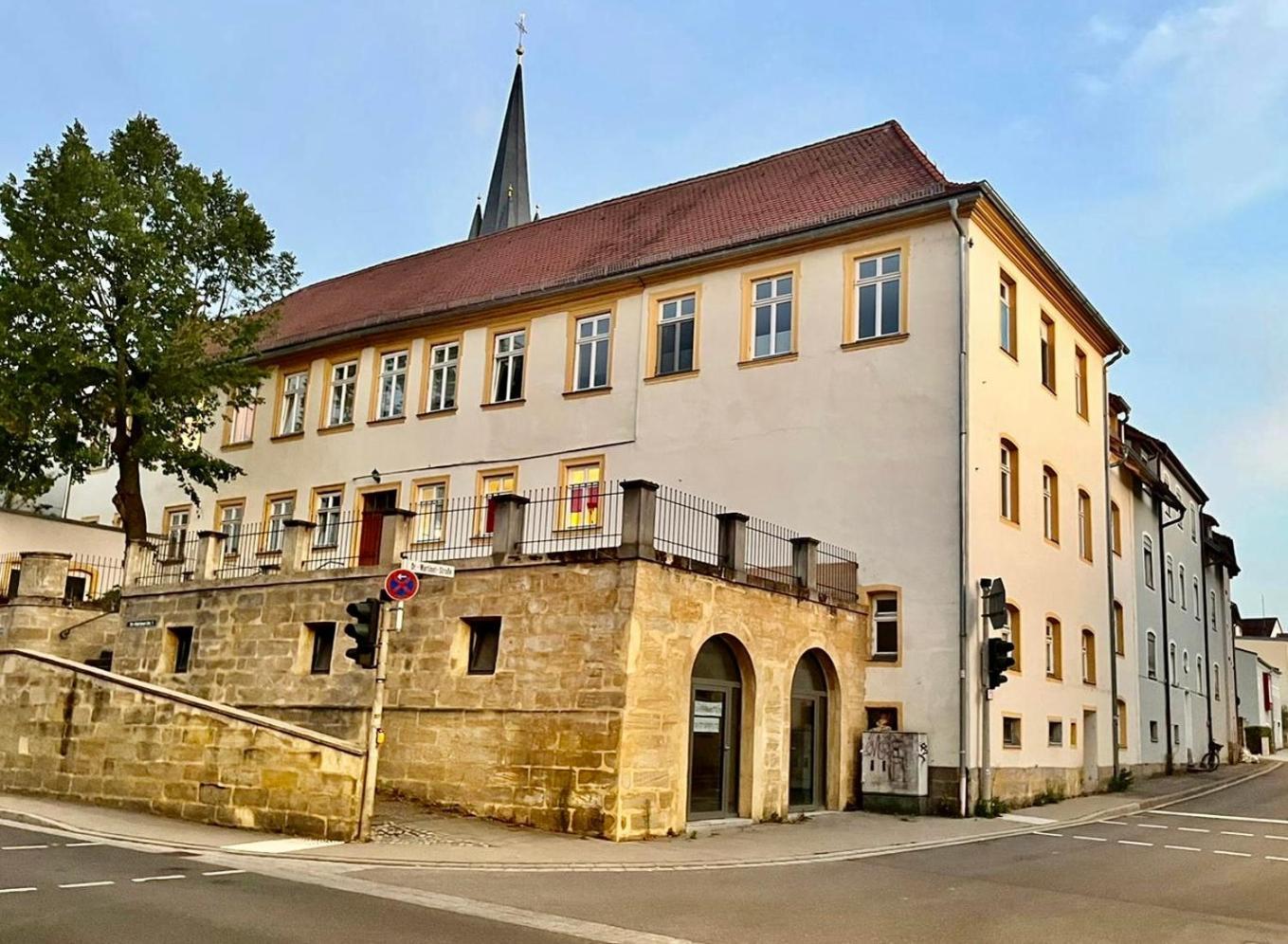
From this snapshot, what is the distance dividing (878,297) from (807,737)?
9.02 meters

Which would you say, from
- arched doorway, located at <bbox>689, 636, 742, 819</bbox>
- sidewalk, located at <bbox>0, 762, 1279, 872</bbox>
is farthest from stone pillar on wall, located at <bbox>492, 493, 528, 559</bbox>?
sidewalk, located at <bbox>0, 762, 1279, 872</bbox>

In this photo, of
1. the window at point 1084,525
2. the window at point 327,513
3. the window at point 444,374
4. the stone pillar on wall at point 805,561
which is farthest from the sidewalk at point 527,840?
the window at point 444,374

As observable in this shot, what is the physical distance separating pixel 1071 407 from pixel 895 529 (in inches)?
350

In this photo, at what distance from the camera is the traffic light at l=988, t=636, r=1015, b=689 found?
2081 cm

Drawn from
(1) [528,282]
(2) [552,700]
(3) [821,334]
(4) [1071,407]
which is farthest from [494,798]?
(4) [1071,407]

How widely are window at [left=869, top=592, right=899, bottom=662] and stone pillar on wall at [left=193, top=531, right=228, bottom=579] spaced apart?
41.0 feet

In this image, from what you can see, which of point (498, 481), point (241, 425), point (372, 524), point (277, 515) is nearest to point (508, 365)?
point (498, 481)

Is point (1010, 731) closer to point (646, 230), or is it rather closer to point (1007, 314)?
point (1007, 314)

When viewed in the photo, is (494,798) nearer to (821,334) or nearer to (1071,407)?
(821,334)

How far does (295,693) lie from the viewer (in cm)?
2073

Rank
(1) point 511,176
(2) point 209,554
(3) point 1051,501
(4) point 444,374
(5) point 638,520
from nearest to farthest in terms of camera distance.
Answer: (5) point 638,520, (2) point 209,554, (3) point 1051,501, (4) point 444,374, (1) point 511,176

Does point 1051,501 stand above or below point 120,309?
below

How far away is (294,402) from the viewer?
33875 mm

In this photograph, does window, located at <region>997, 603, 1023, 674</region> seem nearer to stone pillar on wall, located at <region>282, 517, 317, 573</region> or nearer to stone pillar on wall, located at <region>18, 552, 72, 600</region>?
stone pillar on wall, located at <region>282, 517, 317, 573</region>
